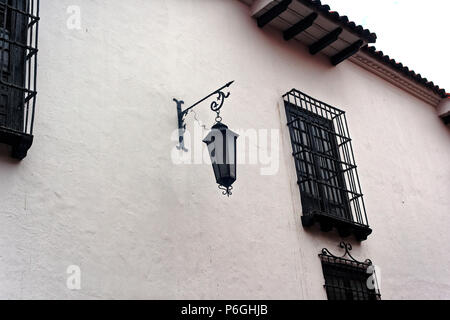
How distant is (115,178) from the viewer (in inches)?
212

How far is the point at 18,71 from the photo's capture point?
508cm

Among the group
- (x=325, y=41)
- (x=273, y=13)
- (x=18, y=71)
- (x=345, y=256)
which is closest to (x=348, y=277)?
(x=345, y=256)

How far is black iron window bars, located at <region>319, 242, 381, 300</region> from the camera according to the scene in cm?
679

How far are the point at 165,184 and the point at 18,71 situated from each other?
1704mm

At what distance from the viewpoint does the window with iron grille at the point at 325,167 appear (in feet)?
23.4

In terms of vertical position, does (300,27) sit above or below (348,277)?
above

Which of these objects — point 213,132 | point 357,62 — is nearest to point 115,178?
point 213,132

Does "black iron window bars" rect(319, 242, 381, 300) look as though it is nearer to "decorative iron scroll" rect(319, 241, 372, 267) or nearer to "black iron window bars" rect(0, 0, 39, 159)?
"decorative iron scroll" rect(319, 241, 372, 267)

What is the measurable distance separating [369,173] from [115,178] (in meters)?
4.19

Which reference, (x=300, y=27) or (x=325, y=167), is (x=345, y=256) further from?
(x=300, y=27)

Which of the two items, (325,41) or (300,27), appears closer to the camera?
(300,27)

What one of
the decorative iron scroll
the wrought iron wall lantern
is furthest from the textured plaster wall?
the wrought iron wall lantern

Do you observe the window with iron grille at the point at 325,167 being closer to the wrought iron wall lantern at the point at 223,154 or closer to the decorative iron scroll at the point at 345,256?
the decorative iron scroll at the point at 345,256
